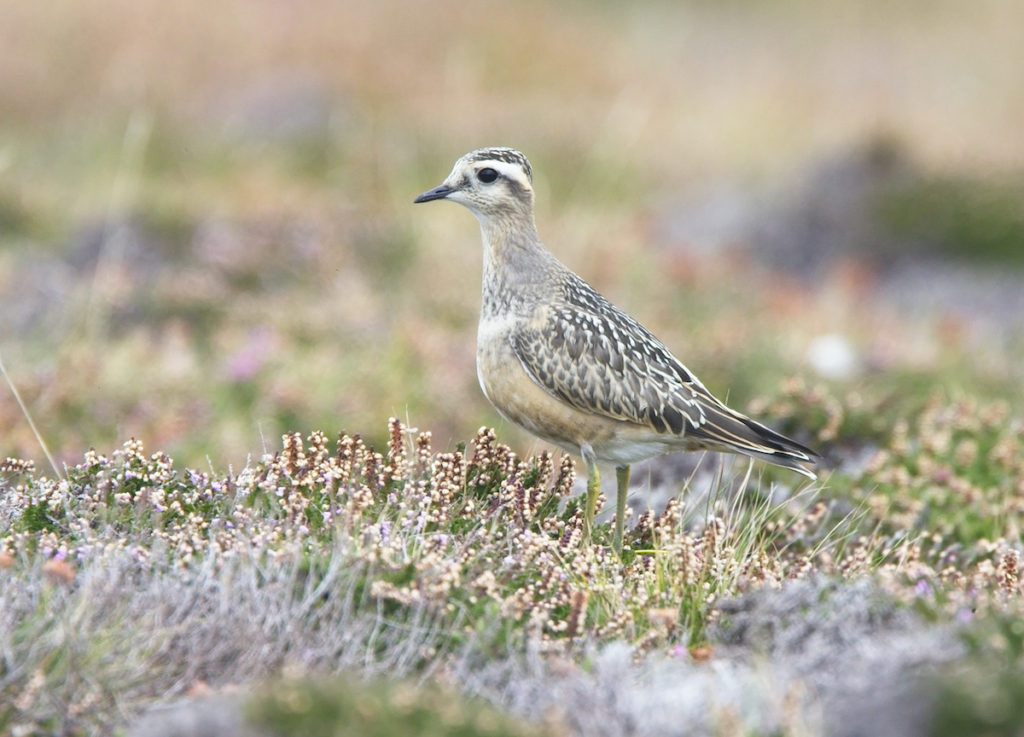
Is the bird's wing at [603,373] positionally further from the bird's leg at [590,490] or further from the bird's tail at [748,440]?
the bird's leg at [590,490]

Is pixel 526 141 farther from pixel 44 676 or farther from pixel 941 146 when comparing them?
pixel 44 676

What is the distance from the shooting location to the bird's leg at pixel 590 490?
20.0 feet

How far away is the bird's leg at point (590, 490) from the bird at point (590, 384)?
0.01 metres

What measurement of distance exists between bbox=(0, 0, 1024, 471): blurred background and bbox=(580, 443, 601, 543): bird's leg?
1493mm

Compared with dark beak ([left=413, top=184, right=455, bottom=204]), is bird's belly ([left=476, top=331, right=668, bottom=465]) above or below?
below

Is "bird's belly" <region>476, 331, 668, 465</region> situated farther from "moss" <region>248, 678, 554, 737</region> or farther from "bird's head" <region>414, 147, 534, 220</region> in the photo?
"moss" <region>248, 678, 554, 737</region>

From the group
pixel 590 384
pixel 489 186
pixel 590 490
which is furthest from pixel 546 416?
pixel 489 186

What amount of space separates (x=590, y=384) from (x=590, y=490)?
63 cm

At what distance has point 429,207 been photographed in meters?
15.9

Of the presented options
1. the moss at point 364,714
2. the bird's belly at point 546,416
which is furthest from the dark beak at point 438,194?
the moss at point 364,714

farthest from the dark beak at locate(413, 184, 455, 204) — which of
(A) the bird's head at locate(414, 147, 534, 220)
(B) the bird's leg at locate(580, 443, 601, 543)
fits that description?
(B) the bird's leg at locate(580, 443, 601, 543)

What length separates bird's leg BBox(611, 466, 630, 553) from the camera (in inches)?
240

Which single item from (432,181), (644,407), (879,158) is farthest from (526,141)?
(644,407)

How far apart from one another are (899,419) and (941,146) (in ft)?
38.6
